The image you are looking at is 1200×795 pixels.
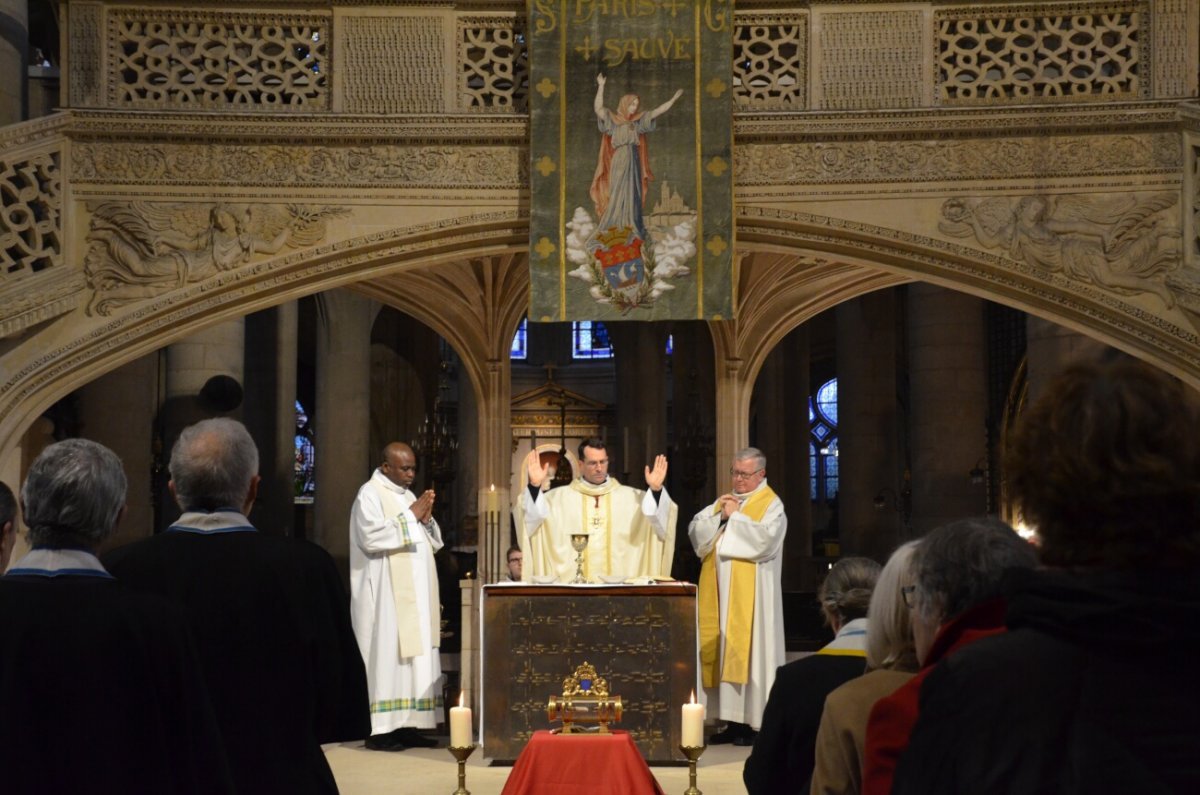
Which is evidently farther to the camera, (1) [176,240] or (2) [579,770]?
(1) [176,240]

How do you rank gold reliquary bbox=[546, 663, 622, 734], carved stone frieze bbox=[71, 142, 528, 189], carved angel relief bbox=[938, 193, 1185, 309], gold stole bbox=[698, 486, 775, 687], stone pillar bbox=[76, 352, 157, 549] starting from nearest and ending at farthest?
gold reliquary bbox=[546, 663, 622, 734] < carved angel relief bbox=[938, 193, 1185, 309] < carved stone frieze bbox=[71, 142, 528, 189] < gold stole bbox=[698, 486, 775, 687] < stone pillar bbox=[76, 352, 157, 549]

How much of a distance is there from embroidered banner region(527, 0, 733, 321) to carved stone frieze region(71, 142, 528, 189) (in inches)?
15.0

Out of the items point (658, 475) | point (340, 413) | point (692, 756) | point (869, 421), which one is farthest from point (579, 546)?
point (869, 421)

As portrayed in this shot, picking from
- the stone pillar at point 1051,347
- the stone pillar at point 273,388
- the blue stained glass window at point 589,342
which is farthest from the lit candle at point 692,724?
the blue stained glass window at point 589,342

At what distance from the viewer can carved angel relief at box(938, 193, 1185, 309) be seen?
393 inches

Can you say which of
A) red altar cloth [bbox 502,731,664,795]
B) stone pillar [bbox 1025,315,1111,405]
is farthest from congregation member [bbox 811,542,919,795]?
stone pillar [bbox 1025,315,1111,405]

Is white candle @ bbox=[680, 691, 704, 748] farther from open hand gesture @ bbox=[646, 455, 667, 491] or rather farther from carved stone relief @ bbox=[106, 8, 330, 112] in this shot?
carved stone relief @ bbox=[106, 8, 330, 112]

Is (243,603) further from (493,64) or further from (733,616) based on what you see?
(493,64)

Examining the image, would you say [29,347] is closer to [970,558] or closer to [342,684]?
[342,684]

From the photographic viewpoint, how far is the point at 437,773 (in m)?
9.37

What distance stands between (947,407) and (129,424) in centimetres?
901

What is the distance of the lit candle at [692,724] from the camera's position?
730 centimetres

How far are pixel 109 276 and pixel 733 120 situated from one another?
4236 millimetres

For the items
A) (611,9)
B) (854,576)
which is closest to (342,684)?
(854,576)
